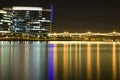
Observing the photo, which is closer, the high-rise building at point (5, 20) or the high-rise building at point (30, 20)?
the high-rise building at point (5, 20)

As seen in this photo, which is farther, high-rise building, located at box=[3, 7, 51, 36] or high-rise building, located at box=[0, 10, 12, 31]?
high-rise building, located at box=[3, 7, 51, 36]

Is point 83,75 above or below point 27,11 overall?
below

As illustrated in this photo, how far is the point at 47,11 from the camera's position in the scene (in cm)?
19662

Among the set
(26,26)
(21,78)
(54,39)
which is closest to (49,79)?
(21,78)

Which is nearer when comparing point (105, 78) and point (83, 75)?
point (105, 78)

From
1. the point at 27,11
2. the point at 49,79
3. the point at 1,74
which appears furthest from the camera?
the point at 27,11

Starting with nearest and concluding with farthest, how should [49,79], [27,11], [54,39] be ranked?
[49,79] → [54,39] → [27,11]

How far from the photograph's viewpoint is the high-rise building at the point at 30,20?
190 metres

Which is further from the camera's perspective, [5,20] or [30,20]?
[30,20]

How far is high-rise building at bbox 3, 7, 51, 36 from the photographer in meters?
190

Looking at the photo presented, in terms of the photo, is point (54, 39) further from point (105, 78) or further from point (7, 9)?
point (105, 78)

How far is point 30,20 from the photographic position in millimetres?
193250

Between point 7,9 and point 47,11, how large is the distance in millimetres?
21889

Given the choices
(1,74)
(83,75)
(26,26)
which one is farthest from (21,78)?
(26,26)
